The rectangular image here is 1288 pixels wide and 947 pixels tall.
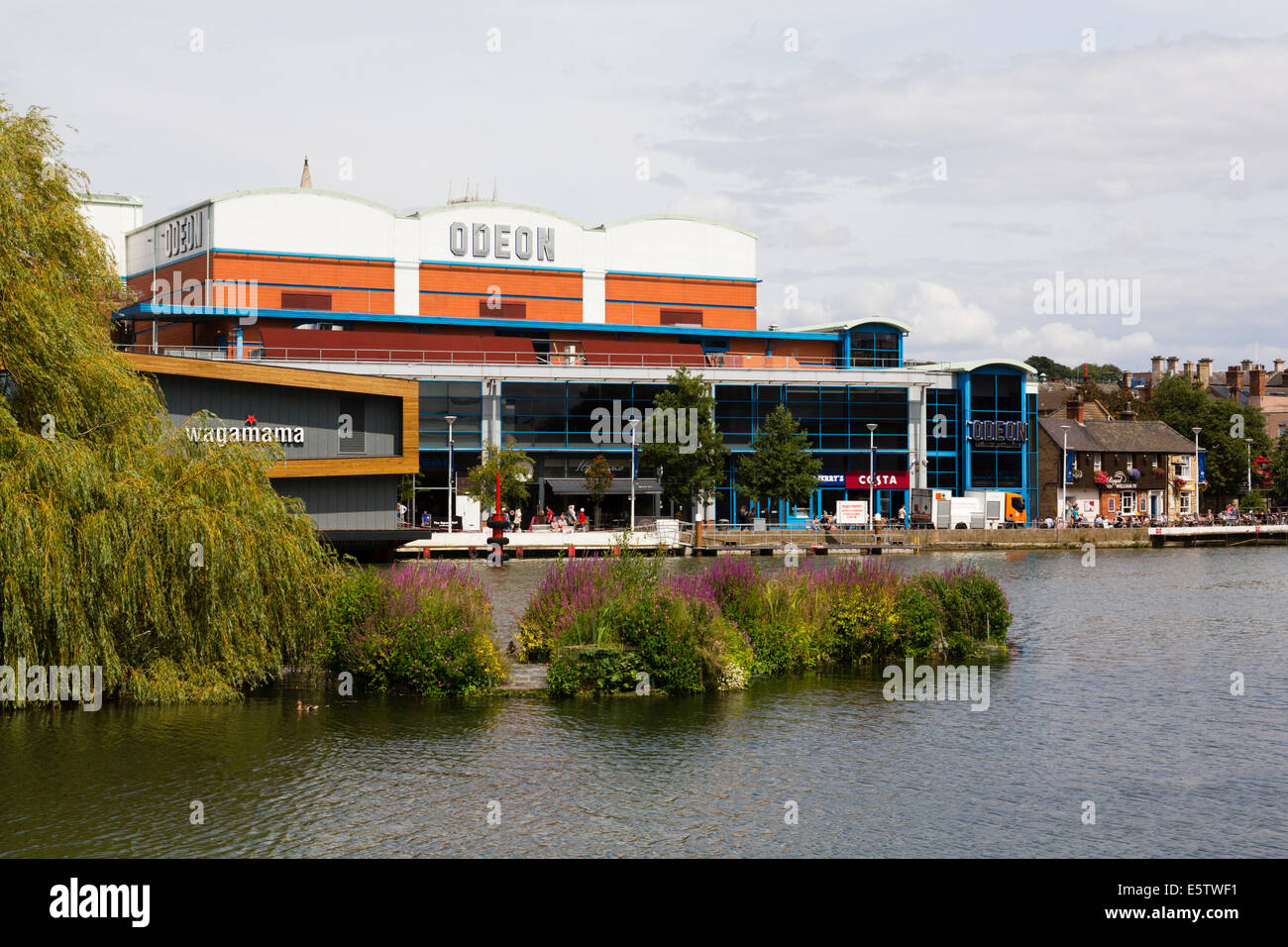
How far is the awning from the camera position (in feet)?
255

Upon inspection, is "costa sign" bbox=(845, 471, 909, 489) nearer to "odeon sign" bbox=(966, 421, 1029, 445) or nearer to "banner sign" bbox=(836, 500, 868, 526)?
"odeon sign" bbox=(966, 421, 1029, 445)

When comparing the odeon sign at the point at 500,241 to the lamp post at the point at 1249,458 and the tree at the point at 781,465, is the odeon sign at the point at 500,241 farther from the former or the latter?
the lamp post at the point at 1249,458

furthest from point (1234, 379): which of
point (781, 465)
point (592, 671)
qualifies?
point (592, 671)

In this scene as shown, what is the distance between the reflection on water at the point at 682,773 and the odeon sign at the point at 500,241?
Answer: 63970mm

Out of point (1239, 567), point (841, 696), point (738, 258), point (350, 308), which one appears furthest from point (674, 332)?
point (841, 696)

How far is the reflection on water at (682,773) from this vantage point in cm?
1578

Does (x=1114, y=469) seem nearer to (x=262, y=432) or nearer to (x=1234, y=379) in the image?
(x=1234, y=379)

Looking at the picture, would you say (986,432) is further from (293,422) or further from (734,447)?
(293,422)

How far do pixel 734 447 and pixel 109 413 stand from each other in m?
62.6

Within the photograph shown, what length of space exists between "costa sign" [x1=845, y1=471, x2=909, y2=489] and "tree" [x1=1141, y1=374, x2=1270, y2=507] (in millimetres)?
38307

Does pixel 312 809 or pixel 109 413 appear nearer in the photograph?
pixel 312 809

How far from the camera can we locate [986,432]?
293 ft
